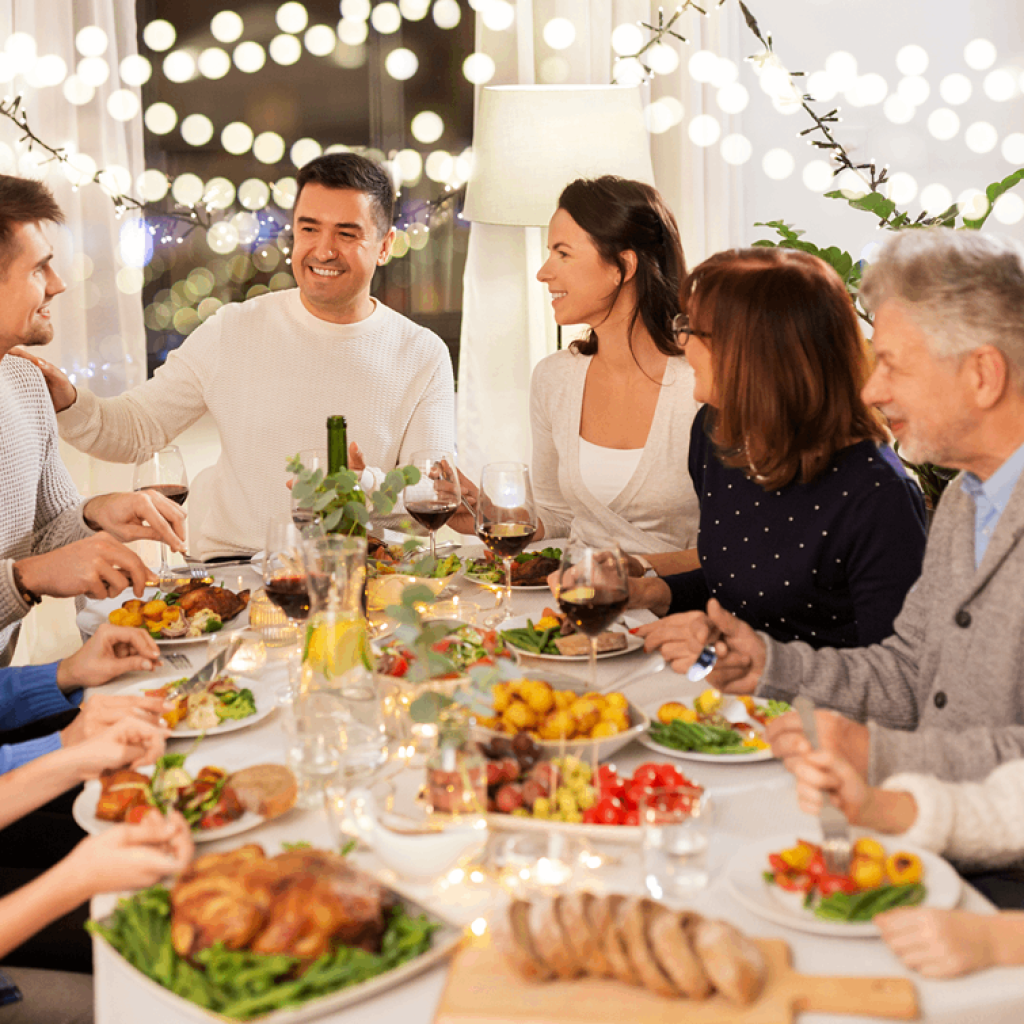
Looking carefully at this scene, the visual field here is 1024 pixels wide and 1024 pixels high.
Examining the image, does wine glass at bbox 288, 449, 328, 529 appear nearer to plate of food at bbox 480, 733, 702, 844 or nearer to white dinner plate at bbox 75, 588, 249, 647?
white dinner plate at bbox 75, 588, 249, 647

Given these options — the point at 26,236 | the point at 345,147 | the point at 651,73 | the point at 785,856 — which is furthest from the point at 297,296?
the point at 785,856

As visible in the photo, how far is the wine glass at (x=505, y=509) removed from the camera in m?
1.68

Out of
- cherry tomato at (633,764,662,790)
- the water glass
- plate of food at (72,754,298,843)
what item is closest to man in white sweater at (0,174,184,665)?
plate of food at (72,754,298,843)

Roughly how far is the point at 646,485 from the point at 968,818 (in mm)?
1510

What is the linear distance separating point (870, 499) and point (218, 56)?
10.7 ft

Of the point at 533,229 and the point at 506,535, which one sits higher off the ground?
the point at 533,229

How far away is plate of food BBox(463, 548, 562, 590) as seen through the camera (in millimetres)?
1939

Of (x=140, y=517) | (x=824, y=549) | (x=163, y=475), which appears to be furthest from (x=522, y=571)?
(x=140, y=517)

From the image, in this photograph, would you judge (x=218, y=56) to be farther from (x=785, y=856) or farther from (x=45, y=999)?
(x=785, y=856)

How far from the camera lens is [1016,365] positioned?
1.28 m

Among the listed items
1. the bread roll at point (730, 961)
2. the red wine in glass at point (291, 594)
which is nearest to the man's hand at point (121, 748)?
the red wine in glass at point (291, 594)

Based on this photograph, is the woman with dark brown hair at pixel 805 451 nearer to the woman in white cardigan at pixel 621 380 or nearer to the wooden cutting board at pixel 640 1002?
the woman in white cardigan at pixel 621 380

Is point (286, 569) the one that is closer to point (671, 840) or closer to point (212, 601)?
point (212, 601)

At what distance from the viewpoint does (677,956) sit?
727 millimetres
